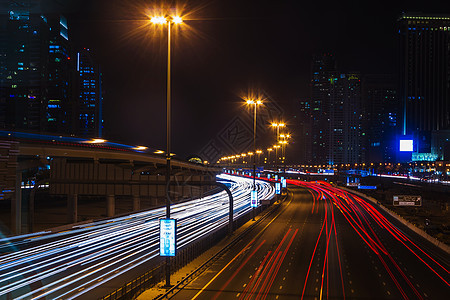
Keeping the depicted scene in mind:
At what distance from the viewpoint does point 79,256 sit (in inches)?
1011

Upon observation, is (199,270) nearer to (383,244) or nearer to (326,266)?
(326,266)

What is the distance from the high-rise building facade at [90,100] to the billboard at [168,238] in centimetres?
14440

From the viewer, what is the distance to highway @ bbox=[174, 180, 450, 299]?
67.6ft

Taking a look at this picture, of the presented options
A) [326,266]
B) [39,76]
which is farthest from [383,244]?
[39,76]

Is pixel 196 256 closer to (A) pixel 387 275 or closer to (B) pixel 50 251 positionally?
(B) pixel 50 251

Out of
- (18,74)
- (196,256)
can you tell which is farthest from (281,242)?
(18,74)

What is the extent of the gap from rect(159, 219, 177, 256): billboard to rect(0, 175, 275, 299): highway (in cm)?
356

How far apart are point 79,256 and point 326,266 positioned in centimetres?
1522

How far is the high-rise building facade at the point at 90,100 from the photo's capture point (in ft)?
550

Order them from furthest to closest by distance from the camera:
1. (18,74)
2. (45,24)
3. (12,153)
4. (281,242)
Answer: (45,24) → (18,74) → (281,242) → (12,153)

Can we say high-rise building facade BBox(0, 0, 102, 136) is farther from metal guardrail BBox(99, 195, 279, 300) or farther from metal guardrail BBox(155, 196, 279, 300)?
metal guardrail BBox(99, 195, 279, 300)

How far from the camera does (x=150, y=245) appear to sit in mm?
30406

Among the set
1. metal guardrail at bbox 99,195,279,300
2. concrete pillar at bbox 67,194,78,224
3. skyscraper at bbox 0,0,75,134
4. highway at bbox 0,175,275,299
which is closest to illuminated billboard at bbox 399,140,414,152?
skyscraper at bbox 0,0,75,134

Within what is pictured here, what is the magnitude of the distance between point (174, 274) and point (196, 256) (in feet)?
15.6
